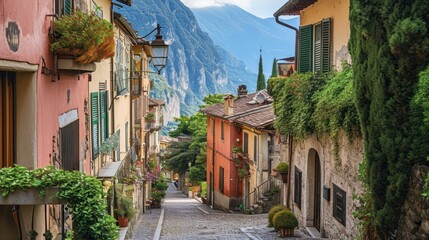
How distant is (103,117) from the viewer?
646 inches

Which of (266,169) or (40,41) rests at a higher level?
(40,41)

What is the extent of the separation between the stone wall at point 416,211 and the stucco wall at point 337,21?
674 cm

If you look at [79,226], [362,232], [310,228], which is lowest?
[310,228]

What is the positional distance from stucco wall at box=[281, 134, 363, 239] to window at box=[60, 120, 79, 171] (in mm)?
5822

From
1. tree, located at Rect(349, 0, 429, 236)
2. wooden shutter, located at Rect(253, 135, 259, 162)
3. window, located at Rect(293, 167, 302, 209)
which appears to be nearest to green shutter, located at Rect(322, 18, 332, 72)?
window, located at Rect(293, 167, 302, 209)

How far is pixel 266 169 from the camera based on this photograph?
2948cm

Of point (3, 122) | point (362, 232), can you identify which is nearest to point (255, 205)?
point (362, 232)

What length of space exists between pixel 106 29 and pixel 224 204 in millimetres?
29720

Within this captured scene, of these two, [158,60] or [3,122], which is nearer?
[3,122]

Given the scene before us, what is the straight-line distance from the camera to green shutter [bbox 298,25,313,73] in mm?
18156

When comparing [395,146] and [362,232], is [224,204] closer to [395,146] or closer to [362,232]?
[362,232]

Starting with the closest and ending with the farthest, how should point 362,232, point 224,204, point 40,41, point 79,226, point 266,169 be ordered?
1. point 79,226
2. point 40,41
3. point 362,232
4. point 266,169
5. point 224,204

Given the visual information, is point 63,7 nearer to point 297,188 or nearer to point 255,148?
point 297,188

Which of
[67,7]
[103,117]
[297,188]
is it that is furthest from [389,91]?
[297,188]
